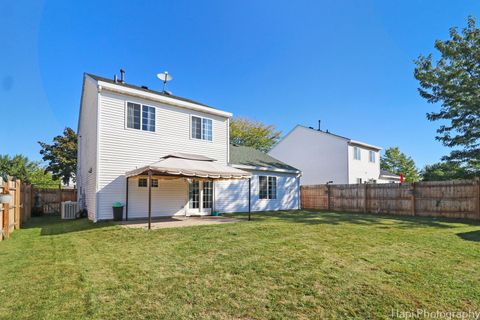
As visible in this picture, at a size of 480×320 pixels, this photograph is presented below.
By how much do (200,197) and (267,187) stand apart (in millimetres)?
4893

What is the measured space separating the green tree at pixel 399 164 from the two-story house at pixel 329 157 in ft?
43.7

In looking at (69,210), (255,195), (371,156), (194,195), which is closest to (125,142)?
(194,195)

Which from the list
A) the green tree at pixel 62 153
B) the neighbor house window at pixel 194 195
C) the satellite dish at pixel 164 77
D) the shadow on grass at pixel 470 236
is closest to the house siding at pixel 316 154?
the shadow on grass at pixel 470 236

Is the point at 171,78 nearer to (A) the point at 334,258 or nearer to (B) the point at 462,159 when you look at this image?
(A) the point at 334,258

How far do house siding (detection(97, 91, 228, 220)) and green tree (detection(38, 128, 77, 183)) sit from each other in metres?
18.4

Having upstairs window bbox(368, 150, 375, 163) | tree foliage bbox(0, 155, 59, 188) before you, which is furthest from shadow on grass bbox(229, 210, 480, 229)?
tree foliage bbox(0, 155, 59, 188)

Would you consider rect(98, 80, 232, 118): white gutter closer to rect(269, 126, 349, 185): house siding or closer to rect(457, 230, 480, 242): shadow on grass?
rect(457, 230, 480, 242): shadow on grass

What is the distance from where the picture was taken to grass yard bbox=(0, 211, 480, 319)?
3414 millimetres

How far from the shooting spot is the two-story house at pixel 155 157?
1066 cm

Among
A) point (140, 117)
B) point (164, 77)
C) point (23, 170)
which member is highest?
point (164, 77)

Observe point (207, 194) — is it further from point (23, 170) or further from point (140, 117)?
point (23, 170)

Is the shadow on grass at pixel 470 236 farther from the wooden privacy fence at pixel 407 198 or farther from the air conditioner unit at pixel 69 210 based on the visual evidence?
the air conditioner unit at pixel 69 210

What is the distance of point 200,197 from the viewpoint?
43.8ft

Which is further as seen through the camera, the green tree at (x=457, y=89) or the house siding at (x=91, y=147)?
the green tree at (x=457, y=89)
